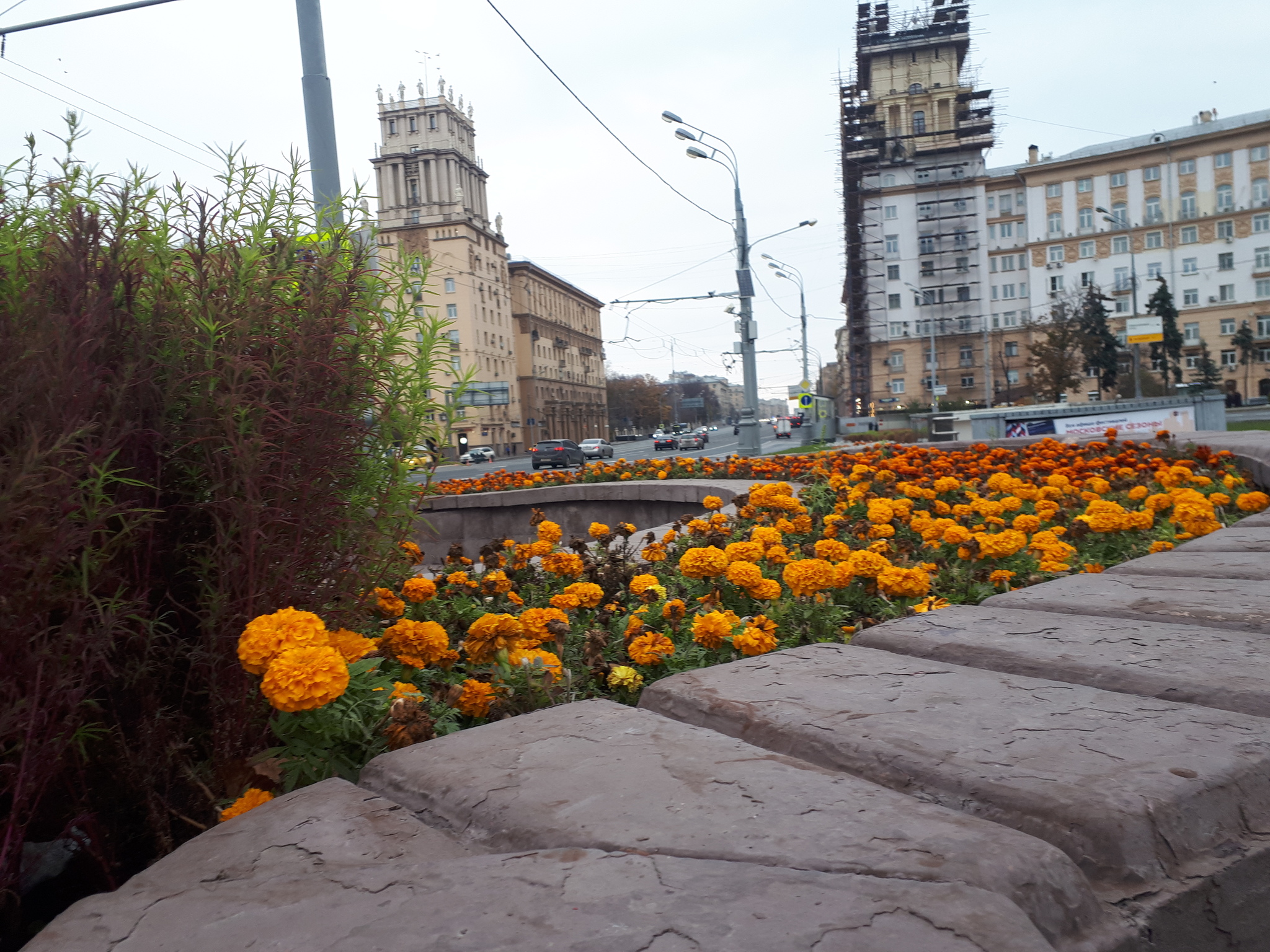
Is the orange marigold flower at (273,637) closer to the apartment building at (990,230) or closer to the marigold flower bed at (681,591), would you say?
the marigold flower bed at (681,591)

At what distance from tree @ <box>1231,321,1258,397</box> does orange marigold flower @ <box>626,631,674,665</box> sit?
75620 millimetres

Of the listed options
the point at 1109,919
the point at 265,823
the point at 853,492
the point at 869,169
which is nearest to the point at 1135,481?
the point at 853,492

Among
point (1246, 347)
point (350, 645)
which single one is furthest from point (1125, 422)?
point (1246, 347)

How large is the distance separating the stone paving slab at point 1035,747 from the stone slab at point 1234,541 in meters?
1.97

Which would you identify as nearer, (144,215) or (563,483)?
(144,215)

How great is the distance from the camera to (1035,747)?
1460 millimetres

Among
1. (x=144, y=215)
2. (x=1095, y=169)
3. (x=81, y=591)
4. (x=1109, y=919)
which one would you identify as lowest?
(x=1109, y=919)

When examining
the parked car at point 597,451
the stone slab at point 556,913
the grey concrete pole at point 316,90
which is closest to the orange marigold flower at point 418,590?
the stone slab at point 556,913

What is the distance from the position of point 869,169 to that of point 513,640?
257 feet

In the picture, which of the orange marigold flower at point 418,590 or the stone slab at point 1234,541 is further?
the stone slab at point 1234,541

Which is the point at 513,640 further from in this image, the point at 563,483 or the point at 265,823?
the point at 563,483

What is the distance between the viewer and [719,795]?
137 cm

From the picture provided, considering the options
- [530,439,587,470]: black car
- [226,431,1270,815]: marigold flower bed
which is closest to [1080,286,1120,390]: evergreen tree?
[530,439,587,470]: black car

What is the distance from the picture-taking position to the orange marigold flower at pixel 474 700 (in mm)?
2074
